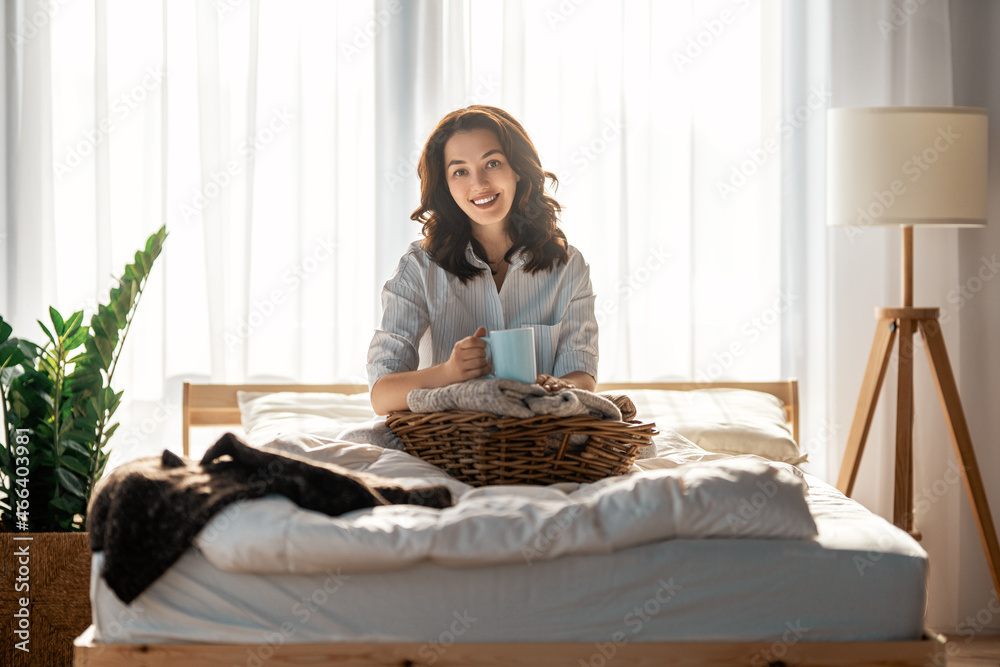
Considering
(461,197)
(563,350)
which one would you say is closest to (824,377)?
(563,350)

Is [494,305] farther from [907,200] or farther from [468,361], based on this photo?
[907,200]

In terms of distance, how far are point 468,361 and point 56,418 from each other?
1.27m

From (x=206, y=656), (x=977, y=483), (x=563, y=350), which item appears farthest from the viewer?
(x=977, y=483)

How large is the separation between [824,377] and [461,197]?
1528 mm

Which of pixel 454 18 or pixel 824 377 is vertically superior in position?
pixel 454 18

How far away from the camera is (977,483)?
2.39m

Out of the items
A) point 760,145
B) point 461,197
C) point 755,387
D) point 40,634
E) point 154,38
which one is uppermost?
point 154,38

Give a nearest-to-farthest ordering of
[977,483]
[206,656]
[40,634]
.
Result: [206,656] < [40,634] < [977,483]

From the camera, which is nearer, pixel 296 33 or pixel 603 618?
pixel 603 618

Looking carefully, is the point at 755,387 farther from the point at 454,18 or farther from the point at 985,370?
the point at 454,18

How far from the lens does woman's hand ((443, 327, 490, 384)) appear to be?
5.06ft

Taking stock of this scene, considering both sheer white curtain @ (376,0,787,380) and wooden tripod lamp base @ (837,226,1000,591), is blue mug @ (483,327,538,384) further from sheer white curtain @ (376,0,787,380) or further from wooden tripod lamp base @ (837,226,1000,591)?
wooden tripod lamp base @ (837,226,1000,591)

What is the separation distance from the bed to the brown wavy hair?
865 millimetres

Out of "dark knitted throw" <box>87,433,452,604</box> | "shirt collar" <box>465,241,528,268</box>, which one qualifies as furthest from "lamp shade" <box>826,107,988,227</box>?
"dark knitted throw" <box>87,433,452,604</box>
